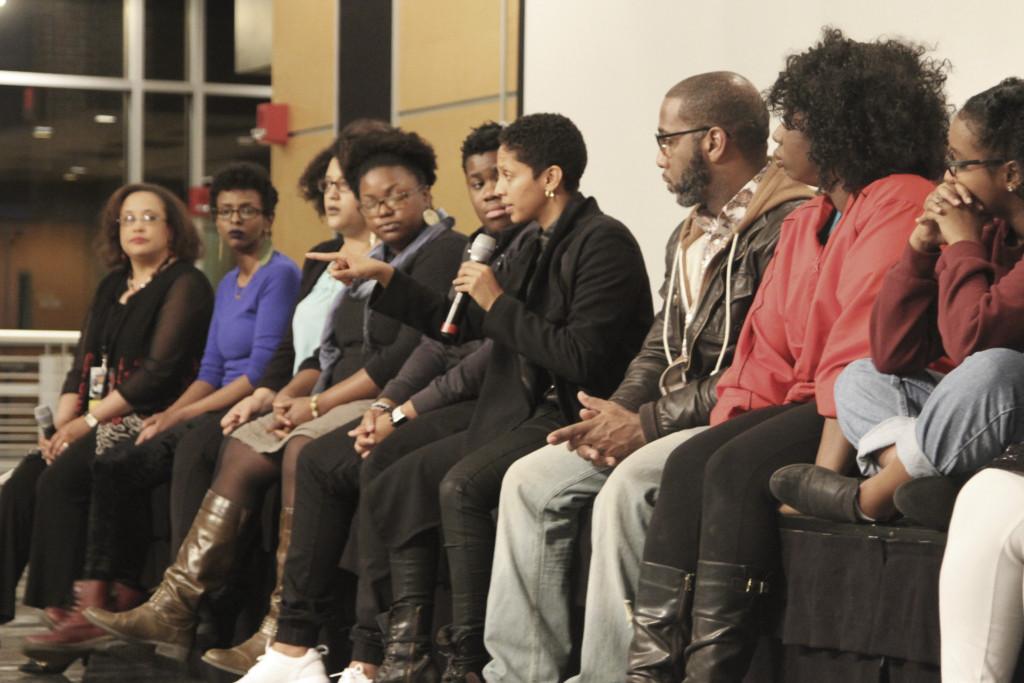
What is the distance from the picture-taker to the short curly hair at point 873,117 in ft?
10.1

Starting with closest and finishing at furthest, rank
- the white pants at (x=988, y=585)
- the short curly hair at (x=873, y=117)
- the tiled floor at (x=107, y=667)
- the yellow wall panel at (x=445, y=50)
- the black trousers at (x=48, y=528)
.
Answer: the white pants at (x=988, y=585) → the short curly hair at (x=873, y=117) → the tiled floor at (x=107, y=667) → the black trousers at (x=48, y=528) → the yellow wall panel at (x=445, y=50)

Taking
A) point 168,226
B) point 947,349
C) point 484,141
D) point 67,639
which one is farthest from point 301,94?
point 947,349

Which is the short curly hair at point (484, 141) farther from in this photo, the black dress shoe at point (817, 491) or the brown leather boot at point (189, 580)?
the black dress shoe at point (817, 491)

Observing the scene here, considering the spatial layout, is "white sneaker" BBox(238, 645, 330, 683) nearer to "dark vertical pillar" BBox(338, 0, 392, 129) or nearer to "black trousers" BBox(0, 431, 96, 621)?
"black trousers" BBox(0, 431, 96, 621)

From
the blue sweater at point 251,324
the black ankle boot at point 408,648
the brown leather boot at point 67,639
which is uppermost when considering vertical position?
the blue sweater at point 251,324

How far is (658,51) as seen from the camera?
507 cm

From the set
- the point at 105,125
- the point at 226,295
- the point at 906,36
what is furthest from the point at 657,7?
the point at 105,125

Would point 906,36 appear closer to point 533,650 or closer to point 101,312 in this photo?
point 533,650

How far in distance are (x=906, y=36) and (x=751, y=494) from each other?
1711 mm

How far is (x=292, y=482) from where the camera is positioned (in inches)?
172

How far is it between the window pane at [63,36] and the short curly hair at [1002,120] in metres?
10.9

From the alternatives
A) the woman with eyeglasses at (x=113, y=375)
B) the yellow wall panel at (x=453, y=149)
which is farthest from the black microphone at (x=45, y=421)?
the yellow wall panel at (x=453, y=149)

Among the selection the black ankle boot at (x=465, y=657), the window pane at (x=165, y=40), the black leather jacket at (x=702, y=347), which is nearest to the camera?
the black leather jacket at (x=702, y=347)

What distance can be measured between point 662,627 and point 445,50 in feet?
13.3
